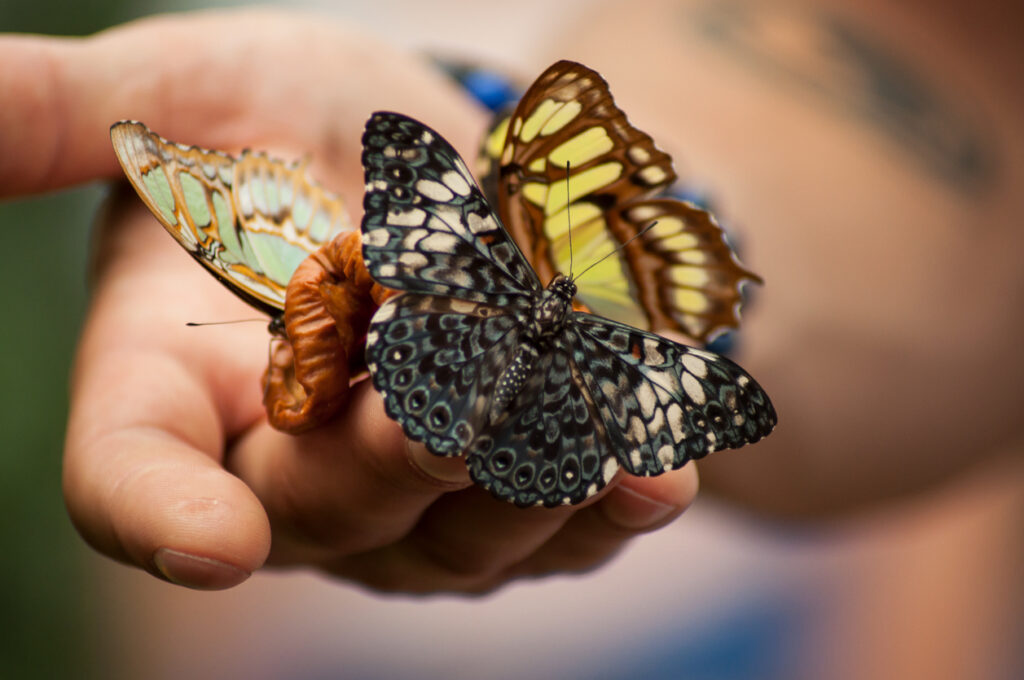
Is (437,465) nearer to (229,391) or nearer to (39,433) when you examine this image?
(229,391)

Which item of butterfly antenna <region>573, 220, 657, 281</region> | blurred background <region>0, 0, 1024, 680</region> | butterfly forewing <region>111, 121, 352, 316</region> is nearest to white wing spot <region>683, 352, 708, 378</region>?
butterfly antenna <region>573, 220, 657, 281</region>

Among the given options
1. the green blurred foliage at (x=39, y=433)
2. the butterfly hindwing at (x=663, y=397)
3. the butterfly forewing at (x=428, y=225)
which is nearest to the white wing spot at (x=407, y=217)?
the butterfly forewing at (x=428, y=225)

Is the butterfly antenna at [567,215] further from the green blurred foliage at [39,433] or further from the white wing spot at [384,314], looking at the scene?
the green blurred foliage at [39,433]

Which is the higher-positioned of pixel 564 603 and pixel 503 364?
pixel 503 364

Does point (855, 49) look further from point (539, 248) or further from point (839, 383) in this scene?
point (539, 248)

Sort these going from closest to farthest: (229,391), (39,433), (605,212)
Answer: (605,212) < (229,391) < (39,433)

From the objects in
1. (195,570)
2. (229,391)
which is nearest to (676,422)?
(195,570)
